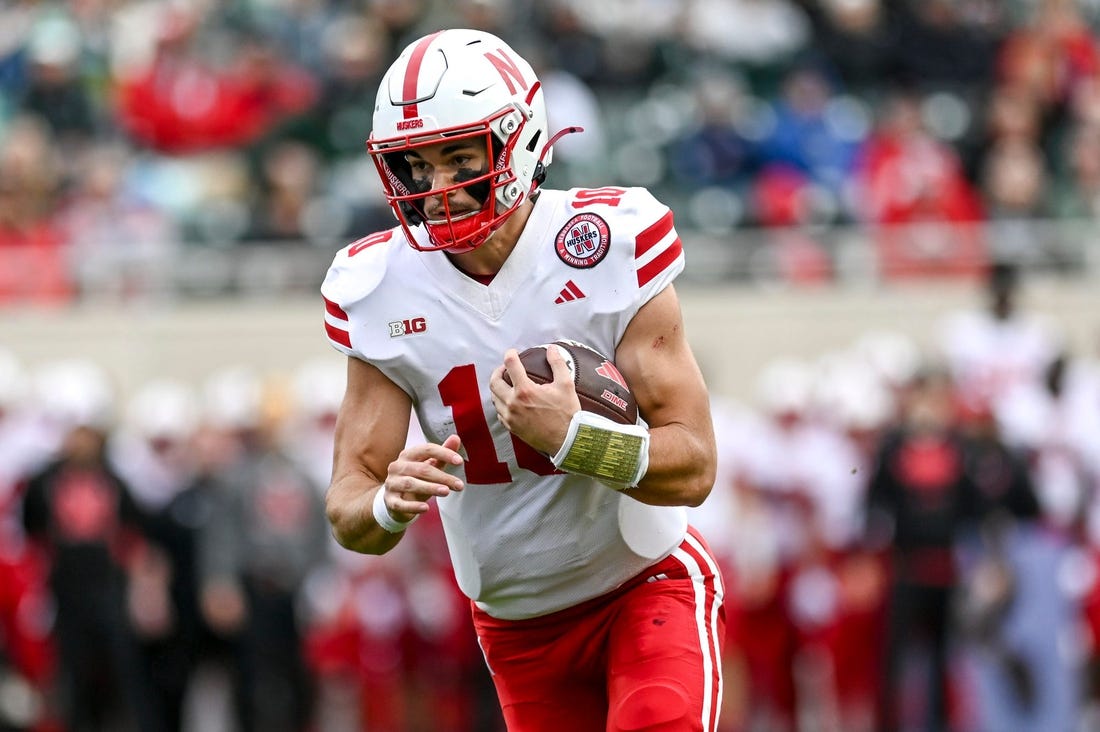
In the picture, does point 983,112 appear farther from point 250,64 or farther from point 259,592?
point 259,592

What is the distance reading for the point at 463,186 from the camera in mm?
4539

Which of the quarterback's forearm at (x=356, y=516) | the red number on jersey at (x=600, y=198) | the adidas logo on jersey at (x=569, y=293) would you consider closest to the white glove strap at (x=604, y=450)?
the adidas logo on jersey at (x=569, y=293)

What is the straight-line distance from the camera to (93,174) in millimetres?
13023

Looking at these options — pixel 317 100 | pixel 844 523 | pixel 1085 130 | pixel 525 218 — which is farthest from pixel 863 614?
pixel 525 218

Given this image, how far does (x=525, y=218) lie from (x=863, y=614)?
599 cm

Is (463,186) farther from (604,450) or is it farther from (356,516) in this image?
(356,516)

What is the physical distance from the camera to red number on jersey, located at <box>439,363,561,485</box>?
4.69 m

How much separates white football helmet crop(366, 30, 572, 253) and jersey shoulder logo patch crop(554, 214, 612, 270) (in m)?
Answer: 0.13

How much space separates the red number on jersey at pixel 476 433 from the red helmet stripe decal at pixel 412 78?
58cm

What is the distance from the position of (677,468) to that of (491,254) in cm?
66

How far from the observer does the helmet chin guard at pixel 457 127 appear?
14.9ft

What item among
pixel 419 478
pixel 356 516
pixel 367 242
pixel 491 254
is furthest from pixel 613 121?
pixel 419 478

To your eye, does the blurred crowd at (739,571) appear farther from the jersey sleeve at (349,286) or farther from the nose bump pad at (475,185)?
the nose bump pad at (475,185)

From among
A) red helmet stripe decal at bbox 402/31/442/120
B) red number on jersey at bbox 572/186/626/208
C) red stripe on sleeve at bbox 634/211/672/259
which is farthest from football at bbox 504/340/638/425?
red helmet stripe decal at bbox 402/31/442/120
